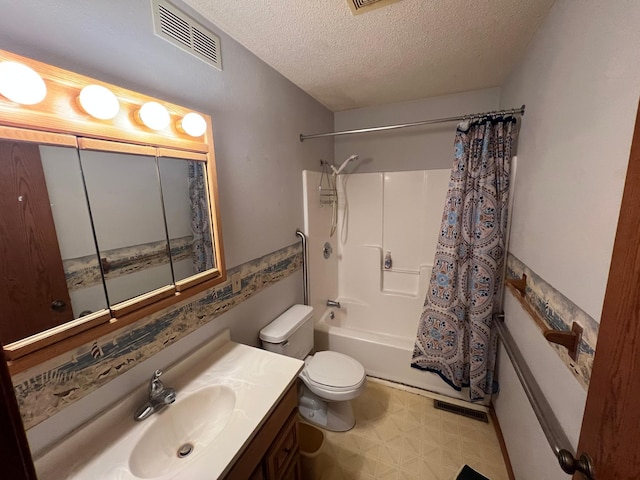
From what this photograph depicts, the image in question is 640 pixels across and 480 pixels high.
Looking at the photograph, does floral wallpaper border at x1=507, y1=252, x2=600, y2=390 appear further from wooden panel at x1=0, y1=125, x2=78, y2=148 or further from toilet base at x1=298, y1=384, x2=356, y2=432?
wooden panel at x1=0, y1=125, x2=78, y2=148

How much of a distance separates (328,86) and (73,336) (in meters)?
2.03

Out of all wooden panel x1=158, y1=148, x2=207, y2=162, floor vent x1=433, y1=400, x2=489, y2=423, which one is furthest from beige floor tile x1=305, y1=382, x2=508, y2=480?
wooden panel x1=158, y1=148, x2=207, y2=162

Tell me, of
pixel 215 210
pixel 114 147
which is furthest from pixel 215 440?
pixel 114 147

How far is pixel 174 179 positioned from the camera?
3.70 ft

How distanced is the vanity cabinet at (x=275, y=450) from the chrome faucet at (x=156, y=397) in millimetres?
376

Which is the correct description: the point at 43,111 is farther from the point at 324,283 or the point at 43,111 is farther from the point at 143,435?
the point at 324,283

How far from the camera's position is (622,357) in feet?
1.59

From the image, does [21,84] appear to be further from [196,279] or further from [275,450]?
[275,450]

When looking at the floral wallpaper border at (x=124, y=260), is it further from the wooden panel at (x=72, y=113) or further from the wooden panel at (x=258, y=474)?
the wooden panel at (x=258, y=474)

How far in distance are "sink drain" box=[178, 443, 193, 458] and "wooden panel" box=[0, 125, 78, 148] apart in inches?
44.0

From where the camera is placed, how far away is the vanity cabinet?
2.95ft

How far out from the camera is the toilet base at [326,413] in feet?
5.90

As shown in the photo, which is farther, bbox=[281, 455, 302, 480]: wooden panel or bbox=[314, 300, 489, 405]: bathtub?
bbox=[314, 300, 489, 405]: bathtub

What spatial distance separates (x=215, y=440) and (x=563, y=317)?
129 cm
